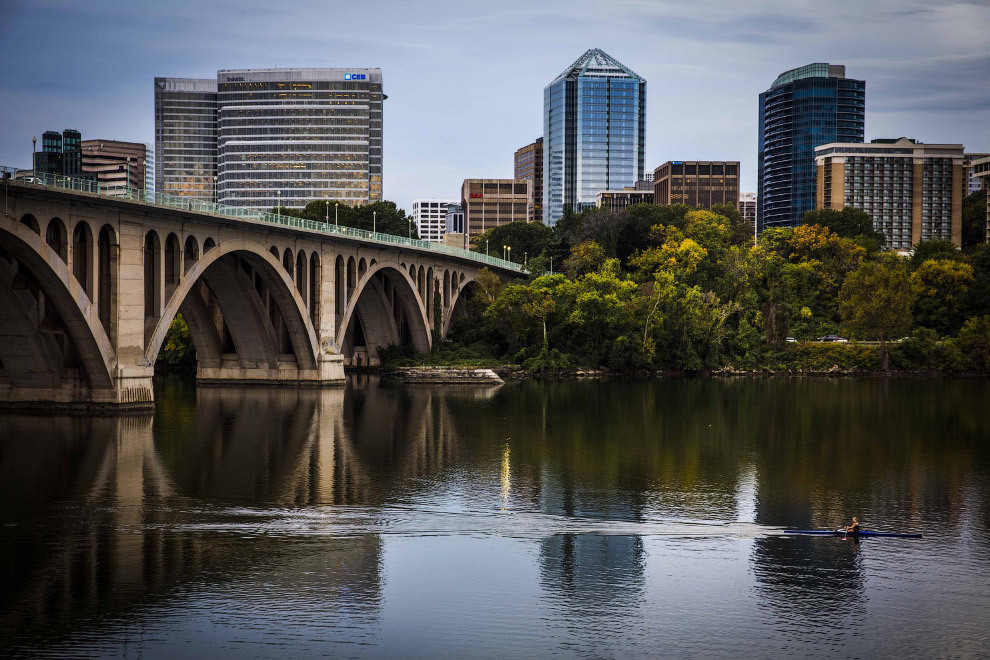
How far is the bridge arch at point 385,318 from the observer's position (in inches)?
3585

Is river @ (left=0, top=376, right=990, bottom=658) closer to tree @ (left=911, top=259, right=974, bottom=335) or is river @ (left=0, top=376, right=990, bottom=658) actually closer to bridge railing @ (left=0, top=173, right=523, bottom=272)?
bridge railing @ (left=0, top=173, right=523, bottom=272)

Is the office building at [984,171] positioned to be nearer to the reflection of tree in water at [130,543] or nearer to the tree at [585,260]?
the tree at [585,260]

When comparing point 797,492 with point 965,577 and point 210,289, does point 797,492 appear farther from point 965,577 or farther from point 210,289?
point 210,289

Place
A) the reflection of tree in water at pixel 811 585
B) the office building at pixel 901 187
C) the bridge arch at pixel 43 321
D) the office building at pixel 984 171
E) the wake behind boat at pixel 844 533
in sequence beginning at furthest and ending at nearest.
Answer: the office building at pixel 901 187
the office building at pixel 984 171
the bridge arch at pixel 43 321
the wake behind boat at pixel 844 533
the reflection of tree in water at pixel 811 585

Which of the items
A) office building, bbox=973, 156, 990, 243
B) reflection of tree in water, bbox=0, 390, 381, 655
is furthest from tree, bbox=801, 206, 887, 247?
reflection of tree in water, bbox=0, 390, 381, 655

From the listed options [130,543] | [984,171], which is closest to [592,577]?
[130,543]

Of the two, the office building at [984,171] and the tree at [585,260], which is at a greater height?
the office building at [984,171]

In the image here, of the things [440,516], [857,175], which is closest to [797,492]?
[440,516]

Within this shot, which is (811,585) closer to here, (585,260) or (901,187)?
(585,260)

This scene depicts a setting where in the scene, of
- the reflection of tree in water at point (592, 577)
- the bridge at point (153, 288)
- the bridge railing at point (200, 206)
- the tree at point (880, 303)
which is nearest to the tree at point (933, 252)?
the tree at point (880, 303)

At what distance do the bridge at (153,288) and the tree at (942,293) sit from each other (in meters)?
53.0

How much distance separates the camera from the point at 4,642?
66.5ft

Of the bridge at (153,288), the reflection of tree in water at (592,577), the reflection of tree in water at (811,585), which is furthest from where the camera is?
the bridge at (153,288)

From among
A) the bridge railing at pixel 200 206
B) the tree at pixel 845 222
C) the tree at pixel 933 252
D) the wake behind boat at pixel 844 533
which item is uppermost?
the tree at pixel 845 222
